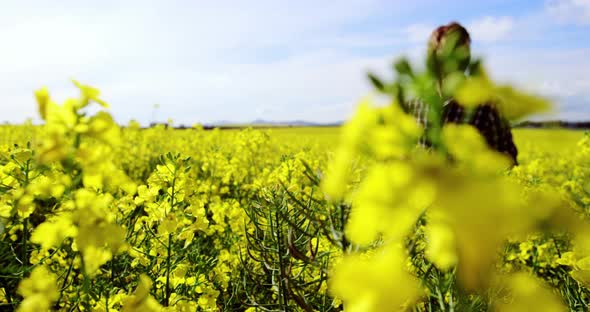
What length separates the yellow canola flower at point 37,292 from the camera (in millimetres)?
843

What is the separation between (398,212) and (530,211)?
0.13m

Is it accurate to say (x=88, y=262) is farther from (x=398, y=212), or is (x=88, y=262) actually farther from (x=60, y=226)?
(x=398, y=212)

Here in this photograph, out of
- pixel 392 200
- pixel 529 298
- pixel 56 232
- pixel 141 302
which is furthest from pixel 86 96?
pixel 529 298

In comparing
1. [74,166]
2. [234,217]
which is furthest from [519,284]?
[234,217]

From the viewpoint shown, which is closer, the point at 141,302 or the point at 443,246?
the point at 443,246

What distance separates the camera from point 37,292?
0.89m

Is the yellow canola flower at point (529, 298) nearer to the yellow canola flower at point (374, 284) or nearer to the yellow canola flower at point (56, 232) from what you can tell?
the yellow canola flower at point (374, 284)

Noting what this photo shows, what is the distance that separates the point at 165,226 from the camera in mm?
1385

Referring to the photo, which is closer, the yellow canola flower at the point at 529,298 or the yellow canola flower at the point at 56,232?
the yellow canola flower at the point at 529,298

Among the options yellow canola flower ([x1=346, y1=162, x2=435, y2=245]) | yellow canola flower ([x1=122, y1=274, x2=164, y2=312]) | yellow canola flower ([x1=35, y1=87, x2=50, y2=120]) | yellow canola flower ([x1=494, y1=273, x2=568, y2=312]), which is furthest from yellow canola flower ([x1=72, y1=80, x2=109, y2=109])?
yellow canola flower ([x1=494, y1=273, x2=568, y2=312])

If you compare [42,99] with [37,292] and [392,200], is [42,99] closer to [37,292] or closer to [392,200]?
[37,292]

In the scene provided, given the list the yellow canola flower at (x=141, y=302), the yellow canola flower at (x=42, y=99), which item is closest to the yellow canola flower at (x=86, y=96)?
the yellow canola flower at (x=42, y=99)

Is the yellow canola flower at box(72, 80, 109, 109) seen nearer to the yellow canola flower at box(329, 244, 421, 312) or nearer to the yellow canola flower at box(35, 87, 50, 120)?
the yellow canola flower at box(35, 87, 50, 120)

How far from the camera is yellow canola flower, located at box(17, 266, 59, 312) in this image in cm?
84
